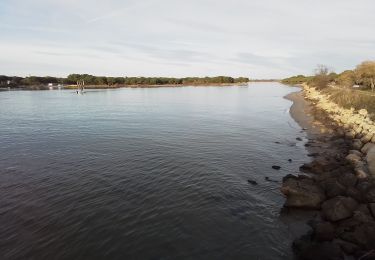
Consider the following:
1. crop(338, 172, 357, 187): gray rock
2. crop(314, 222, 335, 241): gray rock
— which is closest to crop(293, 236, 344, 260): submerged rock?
crop(314, 222, 335, 241): gray rock

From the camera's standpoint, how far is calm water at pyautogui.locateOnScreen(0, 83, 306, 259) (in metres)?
14.0

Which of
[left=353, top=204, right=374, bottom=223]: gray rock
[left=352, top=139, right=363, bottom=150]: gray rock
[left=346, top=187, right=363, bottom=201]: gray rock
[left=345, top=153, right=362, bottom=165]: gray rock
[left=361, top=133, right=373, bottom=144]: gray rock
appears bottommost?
[left=353, top=204, right=374, bottom=223]: gray rock

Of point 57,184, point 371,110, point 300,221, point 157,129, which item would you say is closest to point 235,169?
point 300,221

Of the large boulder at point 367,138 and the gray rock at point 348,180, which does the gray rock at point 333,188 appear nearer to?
the gray rock at point 348,180

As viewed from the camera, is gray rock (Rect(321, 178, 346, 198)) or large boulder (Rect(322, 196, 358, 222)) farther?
gray rock (Rect(321, 178, 346, 198))

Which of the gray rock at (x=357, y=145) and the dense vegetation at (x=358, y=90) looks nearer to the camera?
the gray rock at (x=357, y=145)

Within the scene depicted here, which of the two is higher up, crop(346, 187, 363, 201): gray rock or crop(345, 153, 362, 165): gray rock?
crop(345, 153, 362, 165): gray rock

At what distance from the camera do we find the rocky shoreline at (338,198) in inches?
523

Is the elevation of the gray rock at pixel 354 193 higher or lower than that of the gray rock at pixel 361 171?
lower

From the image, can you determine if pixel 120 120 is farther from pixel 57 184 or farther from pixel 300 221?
pixel 300 221

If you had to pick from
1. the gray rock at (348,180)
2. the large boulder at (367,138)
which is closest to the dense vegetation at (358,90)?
the large boulder at (367,138)

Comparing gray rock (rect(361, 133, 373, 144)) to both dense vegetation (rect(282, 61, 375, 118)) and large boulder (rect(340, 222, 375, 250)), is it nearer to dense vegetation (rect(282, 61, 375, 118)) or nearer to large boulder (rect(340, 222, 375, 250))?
dense vegetation (rect(282, 61, 375, 118))

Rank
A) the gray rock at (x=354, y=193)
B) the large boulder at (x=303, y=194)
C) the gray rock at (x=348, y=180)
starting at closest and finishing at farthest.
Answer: the gray rock at (x=354, y=193) < the large boulder at (x=303, y=194) < the gray rock at (x=348, y=180)

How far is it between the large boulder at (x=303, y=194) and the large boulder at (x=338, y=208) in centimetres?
80
